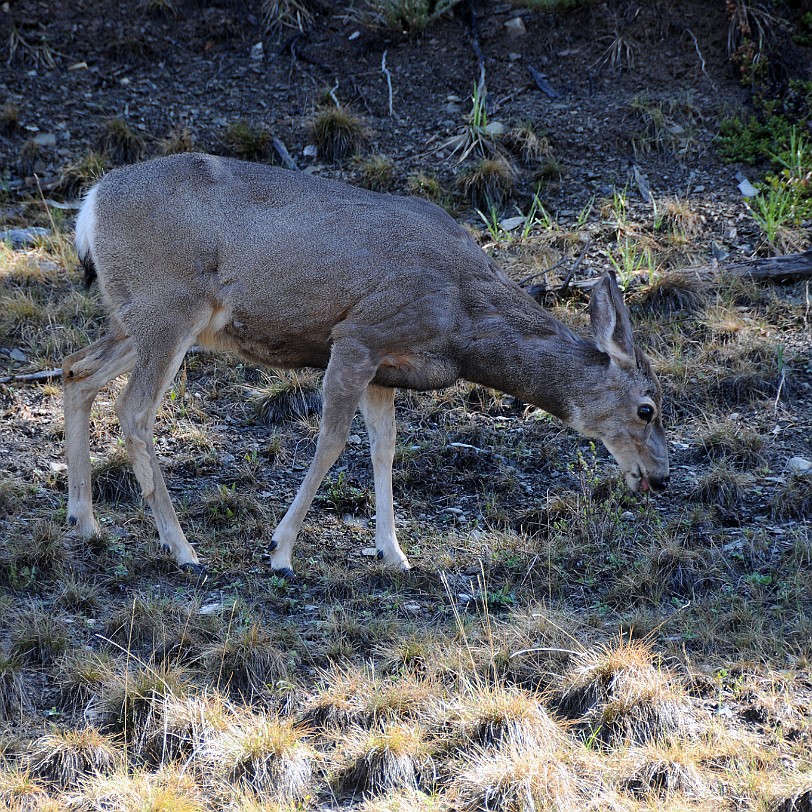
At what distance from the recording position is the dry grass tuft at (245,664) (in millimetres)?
5785

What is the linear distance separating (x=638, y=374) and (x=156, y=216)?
3230 mm

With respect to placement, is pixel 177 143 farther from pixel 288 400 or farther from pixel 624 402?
pixel 624 402

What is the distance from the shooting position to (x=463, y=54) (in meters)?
12.8

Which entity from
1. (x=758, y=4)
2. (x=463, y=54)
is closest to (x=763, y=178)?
(x=758, y=4)

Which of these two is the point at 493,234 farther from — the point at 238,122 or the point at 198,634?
the point at 198,634

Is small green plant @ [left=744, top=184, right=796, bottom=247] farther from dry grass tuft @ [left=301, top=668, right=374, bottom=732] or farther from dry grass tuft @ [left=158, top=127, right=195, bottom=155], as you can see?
dry grass tuft @ [left=301, top=668, right=374, bottom=732]

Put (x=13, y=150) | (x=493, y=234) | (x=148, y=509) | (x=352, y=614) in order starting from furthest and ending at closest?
(x=13, y=150) < (x=493, y=234) < (x=148, y=509) < (x=352, y=614)

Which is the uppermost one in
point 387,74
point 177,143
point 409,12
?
point 409,12

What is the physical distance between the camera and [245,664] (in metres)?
5.86

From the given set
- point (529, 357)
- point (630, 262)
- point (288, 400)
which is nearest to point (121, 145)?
point (288, 400)

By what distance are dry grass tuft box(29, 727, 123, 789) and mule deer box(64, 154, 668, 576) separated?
6.29 feet

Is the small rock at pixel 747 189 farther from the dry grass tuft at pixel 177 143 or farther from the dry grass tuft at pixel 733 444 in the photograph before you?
the dry grass tuft at pixel 177 143

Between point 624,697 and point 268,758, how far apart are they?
174 cm

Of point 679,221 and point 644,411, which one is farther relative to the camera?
point 679,221
